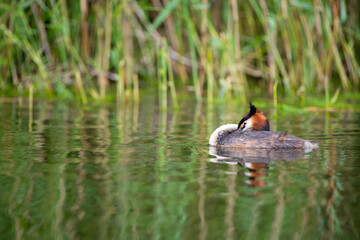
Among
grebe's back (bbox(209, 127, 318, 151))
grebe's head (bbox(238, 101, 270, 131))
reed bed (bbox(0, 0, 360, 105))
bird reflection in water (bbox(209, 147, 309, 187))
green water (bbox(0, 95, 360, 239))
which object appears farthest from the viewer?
reed bed (bbox(0, 0, 360, 105))

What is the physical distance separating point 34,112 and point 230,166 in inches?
180

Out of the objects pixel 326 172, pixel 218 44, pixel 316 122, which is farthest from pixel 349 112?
pixel 326 172

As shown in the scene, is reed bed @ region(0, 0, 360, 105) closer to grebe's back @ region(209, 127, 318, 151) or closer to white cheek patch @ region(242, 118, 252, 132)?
white cheek patch @ region(242, 118, 252, 132)

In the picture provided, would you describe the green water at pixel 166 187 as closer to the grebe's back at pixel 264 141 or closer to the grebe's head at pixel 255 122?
the grebe's back at pixel 264 141

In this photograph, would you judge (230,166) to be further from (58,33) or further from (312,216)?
(58,33)

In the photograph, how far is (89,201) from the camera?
3354 millimetres

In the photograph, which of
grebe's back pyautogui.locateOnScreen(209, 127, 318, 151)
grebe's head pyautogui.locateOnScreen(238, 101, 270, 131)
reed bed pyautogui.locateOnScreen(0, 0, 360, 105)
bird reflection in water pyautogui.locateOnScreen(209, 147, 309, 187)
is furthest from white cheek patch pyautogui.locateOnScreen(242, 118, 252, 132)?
reed bed pyautogui.locateOnScreen(0, 0, 360, 105)

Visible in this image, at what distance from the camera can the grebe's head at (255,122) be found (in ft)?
18.6

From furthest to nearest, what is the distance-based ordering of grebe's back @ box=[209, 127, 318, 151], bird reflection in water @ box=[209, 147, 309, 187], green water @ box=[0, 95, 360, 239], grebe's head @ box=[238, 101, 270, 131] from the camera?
grebe's head @ box=[238, 101, 270, 131]
grebe's back @ box=[209, 127, 318, 151]
bird reflection in water @ box=[209, 147, 309, 187]
green water @ box=[0, 95, 360, 239]

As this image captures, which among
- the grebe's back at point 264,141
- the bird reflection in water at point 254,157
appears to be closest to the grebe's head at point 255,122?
the grebe's back at point 264,141

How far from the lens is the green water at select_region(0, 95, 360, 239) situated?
289 centimetres

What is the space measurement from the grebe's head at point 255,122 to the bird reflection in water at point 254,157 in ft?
1.65

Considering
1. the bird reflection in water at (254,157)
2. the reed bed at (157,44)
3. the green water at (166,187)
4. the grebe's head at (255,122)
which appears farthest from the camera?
the reed bed at (157,44)

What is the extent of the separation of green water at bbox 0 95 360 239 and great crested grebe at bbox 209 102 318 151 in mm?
141
